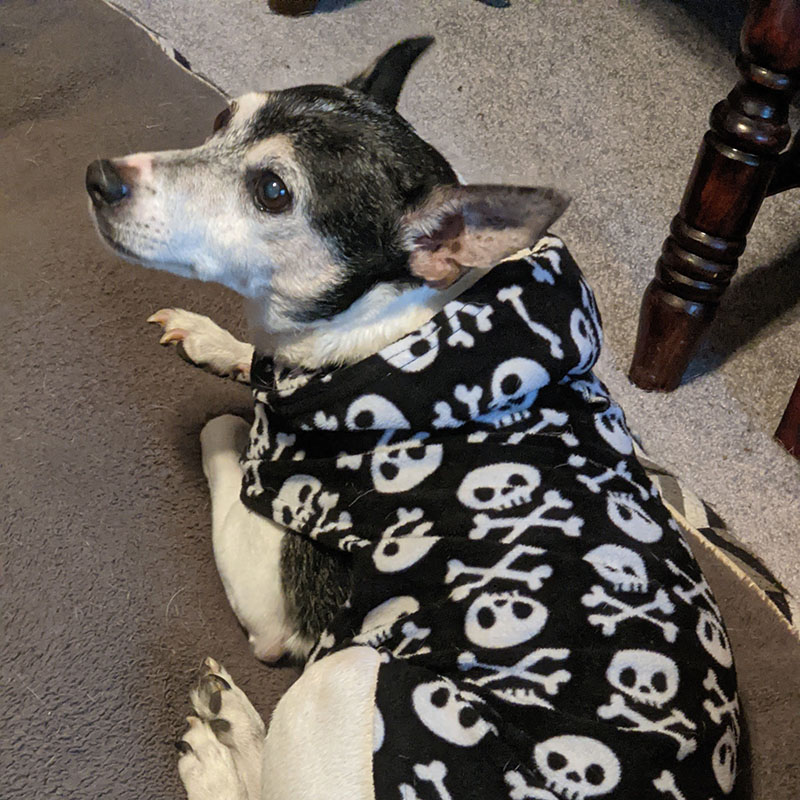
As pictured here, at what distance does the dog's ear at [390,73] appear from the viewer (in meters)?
1.51

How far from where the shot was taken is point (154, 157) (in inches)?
53.4

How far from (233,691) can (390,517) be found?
1.52ft

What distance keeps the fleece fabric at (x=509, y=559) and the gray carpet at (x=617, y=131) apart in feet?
2.72

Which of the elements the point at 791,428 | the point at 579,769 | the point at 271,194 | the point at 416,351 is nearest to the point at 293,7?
the point at 271,194

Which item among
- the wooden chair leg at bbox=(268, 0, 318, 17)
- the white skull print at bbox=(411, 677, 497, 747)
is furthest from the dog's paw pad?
the wooden chair leg at bbox=(268, 0, 318, 17)

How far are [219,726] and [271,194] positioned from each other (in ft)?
2.76

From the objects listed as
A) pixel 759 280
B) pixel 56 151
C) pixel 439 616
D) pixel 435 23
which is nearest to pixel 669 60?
pixel 435 23

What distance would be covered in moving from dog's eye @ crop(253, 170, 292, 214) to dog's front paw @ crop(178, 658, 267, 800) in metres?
0.76

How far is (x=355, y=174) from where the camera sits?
1.31 metres

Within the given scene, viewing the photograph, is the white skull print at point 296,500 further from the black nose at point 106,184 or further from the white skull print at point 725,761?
the white skull print at point 725,761

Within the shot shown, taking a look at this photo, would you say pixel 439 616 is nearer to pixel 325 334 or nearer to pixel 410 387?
pixel 410 387

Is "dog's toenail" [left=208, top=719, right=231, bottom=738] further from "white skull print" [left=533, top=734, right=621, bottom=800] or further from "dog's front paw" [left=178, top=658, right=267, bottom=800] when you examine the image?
"white skull print" [left=533, top=734, right=621, bottom=800]

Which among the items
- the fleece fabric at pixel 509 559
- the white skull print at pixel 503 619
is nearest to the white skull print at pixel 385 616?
the fleece fabric at pixel 509 559

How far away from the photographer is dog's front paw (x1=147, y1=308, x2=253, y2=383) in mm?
1806
